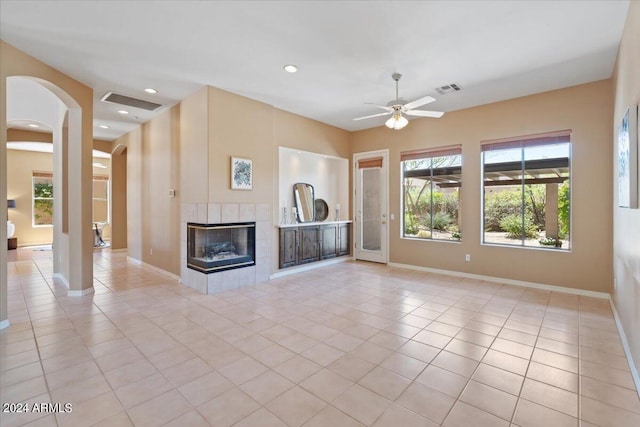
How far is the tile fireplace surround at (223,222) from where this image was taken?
4.43 m

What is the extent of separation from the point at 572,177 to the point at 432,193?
7.05 feet

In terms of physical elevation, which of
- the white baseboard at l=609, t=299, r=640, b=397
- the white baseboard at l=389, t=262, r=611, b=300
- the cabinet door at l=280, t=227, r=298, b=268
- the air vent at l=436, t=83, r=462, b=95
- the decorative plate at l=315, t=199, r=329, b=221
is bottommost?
the white baseboard at l=609, t=299, r=640, b=397

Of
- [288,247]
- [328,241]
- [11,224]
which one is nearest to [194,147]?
[288,247]

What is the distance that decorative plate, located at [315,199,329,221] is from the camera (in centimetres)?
670

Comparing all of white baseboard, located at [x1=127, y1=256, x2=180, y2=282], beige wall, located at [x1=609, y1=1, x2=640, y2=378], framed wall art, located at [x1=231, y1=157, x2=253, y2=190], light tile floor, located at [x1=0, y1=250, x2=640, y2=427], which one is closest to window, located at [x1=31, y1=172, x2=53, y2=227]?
white baseboard, located at [x1=127, y1=256, x2=180, y2=282]

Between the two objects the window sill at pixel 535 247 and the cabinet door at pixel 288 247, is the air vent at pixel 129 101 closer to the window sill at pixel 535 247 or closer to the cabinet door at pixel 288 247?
the cabinet door at pixel 288 247

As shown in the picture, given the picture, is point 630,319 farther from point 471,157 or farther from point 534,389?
point 471,157

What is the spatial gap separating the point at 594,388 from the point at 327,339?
6.71 ft

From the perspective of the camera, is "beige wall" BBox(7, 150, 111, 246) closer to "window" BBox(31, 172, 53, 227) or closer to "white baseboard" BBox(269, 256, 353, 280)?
"window" BBox(31, 172, 53, 227)

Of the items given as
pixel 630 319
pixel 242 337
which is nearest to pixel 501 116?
pixel 630 319

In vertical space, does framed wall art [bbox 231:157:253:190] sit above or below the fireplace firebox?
above

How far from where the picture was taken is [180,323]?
3270 millimetres

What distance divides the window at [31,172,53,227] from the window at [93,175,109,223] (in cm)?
119

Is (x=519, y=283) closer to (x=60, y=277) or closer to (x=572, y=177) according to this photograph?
(x=572, y=177)
